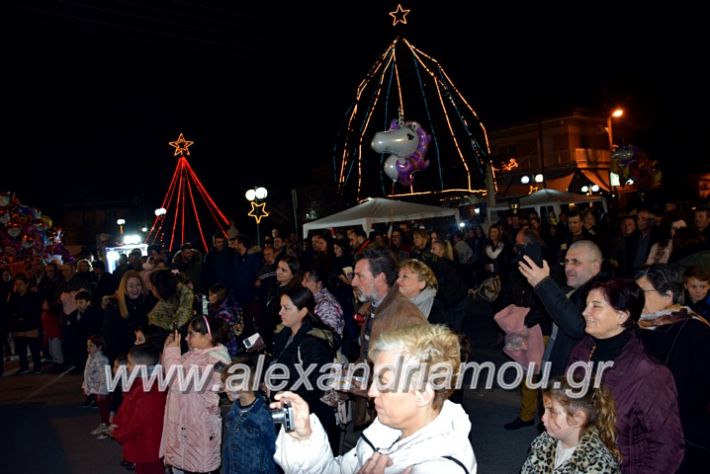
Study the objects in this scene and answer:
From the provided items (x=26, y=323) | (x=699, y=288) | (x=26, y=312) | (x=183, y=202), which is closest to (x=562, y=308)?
(x=699, y=288)

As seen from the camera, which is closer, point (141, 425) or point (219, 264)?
point (141, 425)

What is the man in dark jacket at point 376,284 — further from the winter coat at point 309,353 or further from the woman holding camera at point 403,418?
the woman holding camera at point 403,418

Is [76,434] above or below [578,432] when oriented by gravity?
below

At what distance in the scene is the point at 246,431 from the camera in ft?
12.0

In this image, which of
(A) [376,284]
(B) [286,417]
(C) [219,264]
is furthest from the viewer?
(C) [219,264]

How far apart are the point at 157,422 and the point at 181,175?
564 inches

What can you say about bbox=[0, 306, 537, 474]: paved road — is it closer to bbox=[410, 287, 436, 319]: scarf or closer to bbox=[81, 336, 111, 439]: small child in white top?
bbox=[81, 336, 111, 439]: small child in white top

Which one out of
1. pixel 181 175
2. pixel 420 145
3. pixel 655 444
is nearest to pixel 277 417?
pixel 655 444

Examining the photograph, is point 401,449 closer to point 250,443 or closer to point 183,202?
point 250,443

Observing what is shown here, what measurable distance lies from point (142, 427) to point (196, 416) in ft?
2.01

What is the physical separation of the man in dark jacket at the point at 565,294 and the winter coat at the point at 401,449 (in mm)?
1708

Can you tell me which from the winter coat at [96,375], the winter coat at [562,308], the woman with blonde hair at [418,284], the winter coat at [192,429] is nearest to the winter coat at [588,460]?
the winter coat at [562,308]

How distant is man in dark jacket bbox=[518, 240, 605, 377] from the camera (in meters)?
3.49

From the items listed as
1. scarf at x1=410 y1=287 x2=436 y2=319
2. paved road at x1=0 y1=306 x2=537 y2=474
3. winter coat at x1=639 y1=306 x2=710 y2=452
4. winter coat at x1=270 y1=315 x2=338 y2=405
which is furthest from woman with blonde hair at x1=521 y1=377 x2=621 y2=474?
paved road at x1=0 y1=306 x2=537 y2=474
